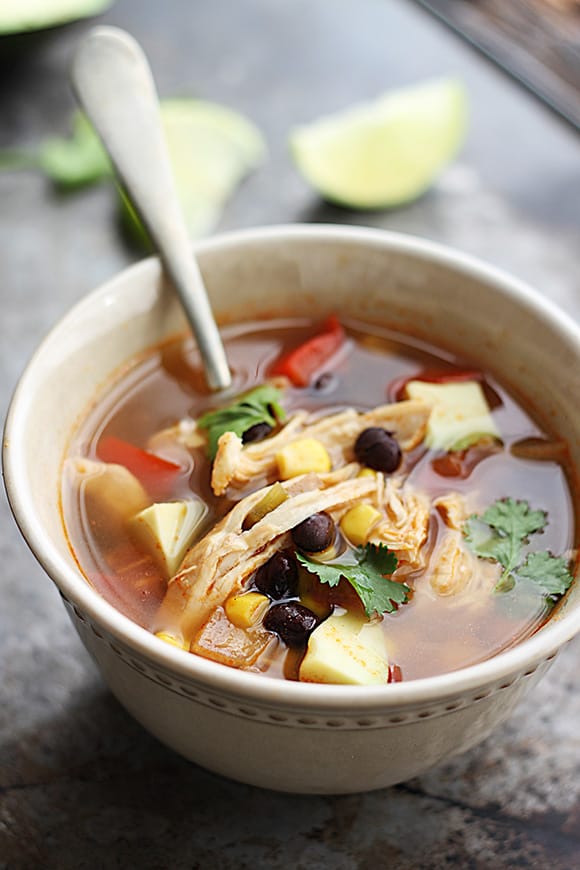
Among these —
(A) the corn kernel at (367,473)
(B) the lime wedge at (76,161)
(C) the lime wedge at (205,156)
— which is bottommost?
(B) the lime wedge at (76,161)

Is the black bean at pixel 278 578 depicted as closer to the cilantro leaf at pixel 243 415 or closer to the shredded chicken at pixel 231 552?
the shredded chicken at pixel 231 552

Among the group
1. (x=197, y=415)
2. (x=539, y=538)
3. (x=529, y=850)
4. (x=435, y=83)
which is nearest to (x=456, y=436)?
(x=539, y=538)

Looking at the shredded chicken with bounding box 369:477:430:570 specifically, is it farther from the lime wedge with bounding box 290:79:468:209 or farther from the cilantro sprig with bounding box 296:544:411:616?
the lime wedge with bounding box 290:79:468:209

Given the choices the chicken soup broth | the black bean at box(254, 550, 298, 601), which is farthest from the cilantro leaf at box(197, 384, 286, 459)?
the black bean at box(254, 550, 298, 601)

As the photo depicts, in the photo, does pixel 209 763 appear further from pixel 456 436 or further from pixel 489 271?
pixel 489 271

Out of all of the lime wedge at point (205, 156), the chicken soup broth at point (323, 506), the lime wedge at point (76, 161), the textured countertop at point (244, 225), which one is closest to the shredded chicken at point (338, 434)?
the chicken soup broth at point (323, 506)

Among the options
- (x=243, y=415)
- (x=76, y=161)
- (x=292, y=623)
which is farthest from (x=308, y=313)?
(x=76, y=161)
